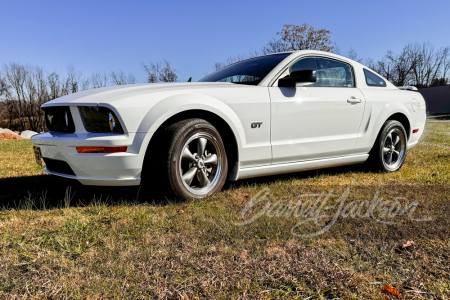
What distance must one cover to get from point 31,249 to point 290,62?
3133 mm

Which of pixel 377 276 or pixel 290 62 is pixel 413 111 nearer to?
pixel 290 62

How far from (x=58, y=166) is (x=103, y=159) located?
601mm

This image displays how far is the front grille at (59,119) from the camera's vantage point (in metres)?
3.33

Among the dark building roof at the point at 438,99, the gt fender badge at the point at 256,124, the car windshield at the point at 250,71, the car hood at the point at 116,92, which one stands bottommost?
the dark building roof at the point at 438,99

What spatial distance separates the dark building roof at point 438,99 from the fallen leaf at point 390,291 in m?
47.9

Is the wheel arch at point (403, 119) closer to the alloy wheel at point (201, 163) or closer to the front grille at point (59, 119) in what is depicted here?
the alloy wheel at point (201, 163)

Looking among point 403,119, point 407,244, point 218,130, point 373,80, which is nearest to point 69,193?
point 218,130

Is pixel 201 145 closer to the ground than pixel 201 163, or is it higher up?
higher up

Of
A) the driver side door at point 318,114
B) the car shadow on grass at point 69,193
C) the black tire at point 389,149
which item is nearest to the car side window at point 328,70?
the driver side door at point 318,114

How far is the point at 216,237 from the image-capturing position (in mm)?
2492

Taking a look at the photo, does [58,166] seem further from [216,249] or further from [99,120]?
[216,249]

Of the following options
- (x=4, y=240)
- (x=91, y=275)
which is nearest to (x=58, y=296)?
(x=91, y=275)

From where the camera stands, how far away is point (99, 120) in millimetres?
3162

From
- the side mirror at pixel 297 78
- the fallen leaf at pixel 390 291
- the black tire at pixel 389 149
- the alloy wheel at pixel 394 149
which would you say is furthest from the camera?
the alloy wheel at pixel 394 149
